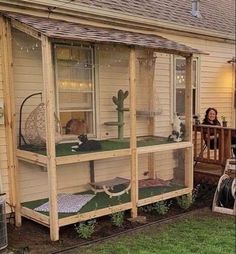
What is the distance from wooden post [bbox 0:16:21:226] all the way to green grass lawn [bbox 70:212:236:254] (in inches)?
51.0

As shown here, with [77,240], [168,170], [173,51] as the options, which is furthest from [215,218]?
[173,51]

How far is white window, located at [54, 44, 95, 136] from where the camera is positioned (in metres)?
5.52

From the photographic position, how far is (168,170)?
6.72m

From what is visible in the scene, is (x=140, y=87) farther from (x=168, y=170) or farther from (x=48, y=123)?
(x=48, y=123)

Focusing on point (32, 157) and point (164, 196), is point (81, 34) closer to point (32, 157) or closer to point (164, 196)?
point (32, 157)

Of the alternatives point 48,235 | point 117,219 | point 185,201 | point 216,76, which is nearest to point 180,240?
point 117,219

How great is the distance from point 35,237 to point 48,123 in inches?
58.4

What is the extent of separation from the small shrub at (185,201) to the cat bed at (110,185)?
93cm

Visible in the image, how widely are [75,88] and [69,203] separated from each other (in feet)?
5.60

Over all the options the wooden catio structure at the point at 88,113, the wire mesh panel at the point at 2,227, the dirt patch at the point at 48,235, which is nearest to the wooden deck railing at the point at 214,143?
the wooden catio structure at the point at 88,113

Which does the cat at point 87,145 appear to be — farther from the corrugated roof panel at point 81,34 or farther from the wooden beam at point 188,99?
the wooden beam at point 188,99

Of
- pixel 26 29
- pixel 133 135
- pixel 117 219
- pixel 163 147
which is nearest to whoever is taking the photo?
pixel 26 29

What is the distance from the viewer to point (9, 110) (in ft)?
16.4

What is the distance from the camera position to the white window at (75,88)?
217 inches
